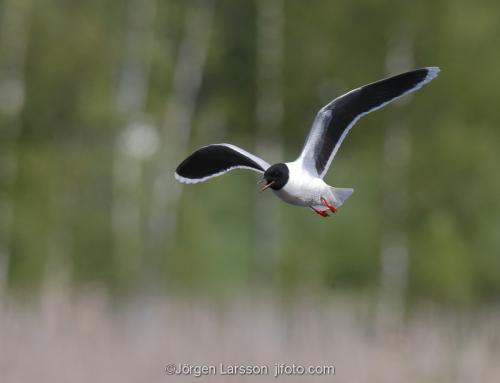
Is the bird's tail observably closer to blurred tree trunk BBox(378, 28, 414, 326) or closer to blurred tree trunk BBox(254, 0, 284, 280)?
blurred tree trunk BBox(378, 28, 414, 326)

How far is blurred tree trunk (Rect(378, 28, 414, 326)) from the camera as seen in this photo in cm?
1669

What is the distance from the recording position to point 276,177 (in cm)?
558

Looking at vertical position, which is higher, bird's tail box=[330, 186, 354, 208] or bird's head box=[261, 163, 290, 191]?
bird's head box=[261, 163, 290, 191]

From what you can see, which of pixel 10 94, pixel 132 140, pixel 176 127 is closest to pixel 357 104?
pixel 10 94

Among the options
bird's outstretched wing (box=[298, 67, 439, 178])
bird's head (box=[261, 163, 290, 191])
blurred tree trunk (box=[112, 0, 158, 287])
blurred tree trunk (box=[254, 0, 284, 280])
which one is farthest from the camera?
blurred tree trunk (box=[254, 0, 284, 280])

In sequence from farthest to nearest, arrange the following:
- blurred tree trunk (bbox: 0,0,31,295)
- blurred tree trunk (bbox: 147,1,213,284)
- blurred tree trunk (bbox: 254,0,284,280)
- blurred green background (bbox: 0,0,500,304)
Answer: blurred tree trunk (bbox: 254,0,284,280) → blurred tree trunk (bbox: 147,1,213,284) → blurred tree trunk (bbox: 0,0,31,295) → blurred green background (bbox: 0,0,500,304)

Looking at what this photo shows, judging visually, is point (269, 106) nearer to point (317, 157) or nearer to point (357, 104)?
point (357, 104)

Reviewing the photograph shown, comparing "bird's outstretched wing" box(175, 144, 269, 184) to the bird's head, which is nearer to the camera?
the bird's head

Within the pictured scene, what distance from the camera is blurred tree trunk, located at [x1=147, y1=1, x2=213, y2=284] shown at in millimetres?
18297

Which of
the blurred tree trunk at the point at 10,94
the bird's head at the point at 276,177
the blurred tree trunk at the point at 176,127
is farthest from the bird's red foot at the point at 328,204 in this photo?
the blurred tree trunk at the point at 176,127

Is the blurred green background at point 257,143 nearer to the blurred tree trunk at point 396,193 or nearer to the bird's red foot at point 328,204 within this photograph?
the blurred tree trunk at point 396,193

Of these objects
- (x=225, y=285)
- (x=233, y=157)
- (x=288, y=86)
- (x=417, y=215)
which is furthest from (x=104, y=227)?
(x=233, y=157)

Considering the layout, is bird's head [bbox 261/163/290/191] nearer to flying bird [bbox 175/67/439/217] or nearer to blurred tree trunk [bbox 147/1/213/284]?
flying bird [bbox 175/67/439/217]

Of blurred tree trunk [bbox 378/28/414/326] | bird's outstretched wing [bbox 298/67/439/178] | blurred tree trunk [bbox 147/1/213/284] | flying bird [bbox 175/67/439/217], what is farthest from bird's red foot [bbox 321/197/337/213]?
blurred tree trunk [bbox 147/1/213/284]
